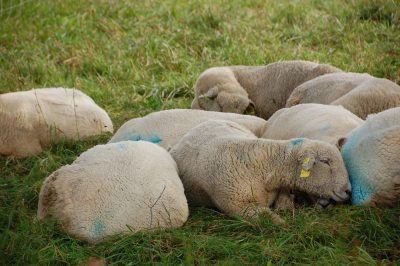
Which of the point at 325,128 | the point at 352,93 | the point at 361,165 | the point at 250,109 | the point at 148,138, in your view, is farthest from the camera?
the point at 250,109

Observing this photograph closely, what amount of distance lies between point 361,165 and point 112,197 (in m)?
1.64

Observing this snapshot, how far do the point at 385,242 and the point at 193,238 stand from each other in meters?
1.18

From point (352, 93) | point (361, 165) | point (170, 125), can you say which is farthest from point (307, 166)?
point (352, 93)

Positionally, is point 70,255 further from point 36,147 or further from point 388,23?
point 388,23

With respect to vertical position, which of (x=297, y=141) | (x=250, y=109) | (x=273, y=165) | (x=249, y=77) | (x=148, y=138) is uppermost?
(x=297, y=141)

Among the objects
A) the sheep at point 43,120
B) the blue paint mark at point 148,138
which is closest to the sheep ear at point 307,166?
the blue paint mark at point 148,138

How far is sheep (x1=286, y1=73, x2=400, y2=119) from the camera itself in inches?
275

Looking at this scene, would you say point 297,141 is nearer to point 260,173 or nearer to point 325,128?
point 260,173

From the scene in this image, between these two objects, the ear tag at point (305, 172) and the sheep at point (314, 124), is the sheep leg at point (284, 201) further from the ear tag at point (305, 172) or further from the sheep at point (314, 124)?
the sheep at point (314, 124)

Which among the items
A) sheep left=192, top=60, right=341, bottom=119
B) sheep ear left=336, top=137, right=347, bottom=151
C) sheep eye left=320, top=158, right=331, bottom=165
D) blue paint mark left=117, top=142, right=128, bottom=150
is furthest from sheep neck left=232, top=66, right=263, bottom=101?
sheep eye left=320, top=158, right=331, bottom=165

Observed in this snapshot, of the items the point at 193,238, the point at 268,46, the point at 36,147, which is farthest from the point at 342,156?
the point at 268,46

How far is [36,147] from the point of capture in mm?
7902

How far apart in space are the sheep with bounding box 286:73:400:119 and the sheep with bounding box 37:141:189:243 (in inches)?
81.8

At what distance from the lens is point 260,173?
5.57m
